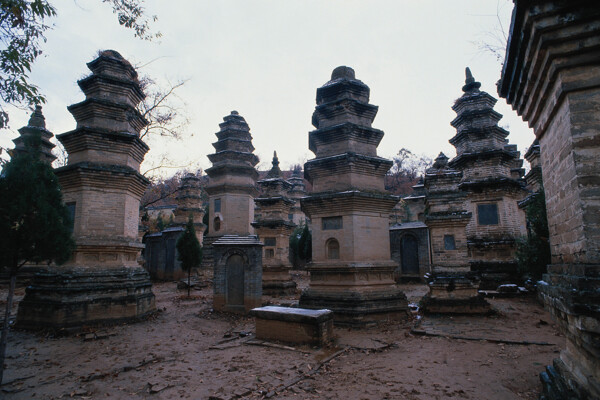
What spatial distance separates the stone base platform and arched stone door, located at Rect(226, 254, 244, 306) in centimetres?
284

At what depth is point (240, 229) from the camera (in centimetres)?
1861

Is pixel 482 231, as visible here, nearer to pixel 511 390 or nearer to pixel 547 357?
pixel 547 357

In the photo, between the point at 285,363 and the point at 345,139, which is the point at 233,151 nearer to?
the point at 345,139

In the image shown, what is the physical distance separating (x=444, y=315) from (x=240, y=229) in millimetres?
11346

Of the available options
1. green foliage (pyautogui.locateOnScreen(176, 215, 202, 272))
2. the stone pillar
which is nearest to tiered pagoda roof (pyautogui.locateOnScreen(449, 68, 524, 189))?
green foliage (pyautogui.locateOnScreen(176, 215, 202, 272))

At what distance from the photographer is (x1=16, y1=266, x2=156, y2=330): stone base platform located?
907cm

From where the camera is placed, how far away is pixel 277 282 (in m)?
17.7

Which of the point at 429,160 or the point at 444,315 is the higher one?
the point at 429,160

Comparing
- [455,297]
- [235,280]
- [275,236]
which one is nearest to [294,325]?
[235,280]

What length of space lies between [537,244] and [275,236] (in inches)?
463

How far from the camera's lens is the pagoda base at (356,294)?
9.40 meters

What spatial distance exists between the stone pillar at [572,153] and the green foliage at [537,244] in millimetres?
10082

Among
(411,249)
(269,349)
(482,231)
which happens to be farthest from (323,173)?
(411,249)

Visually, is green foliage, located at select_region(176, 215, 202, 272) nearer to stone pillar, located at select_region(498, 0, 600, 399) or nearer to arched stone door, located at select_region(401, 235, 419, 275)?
arched stone door, located at select_region(401, 235, 419, 275)
